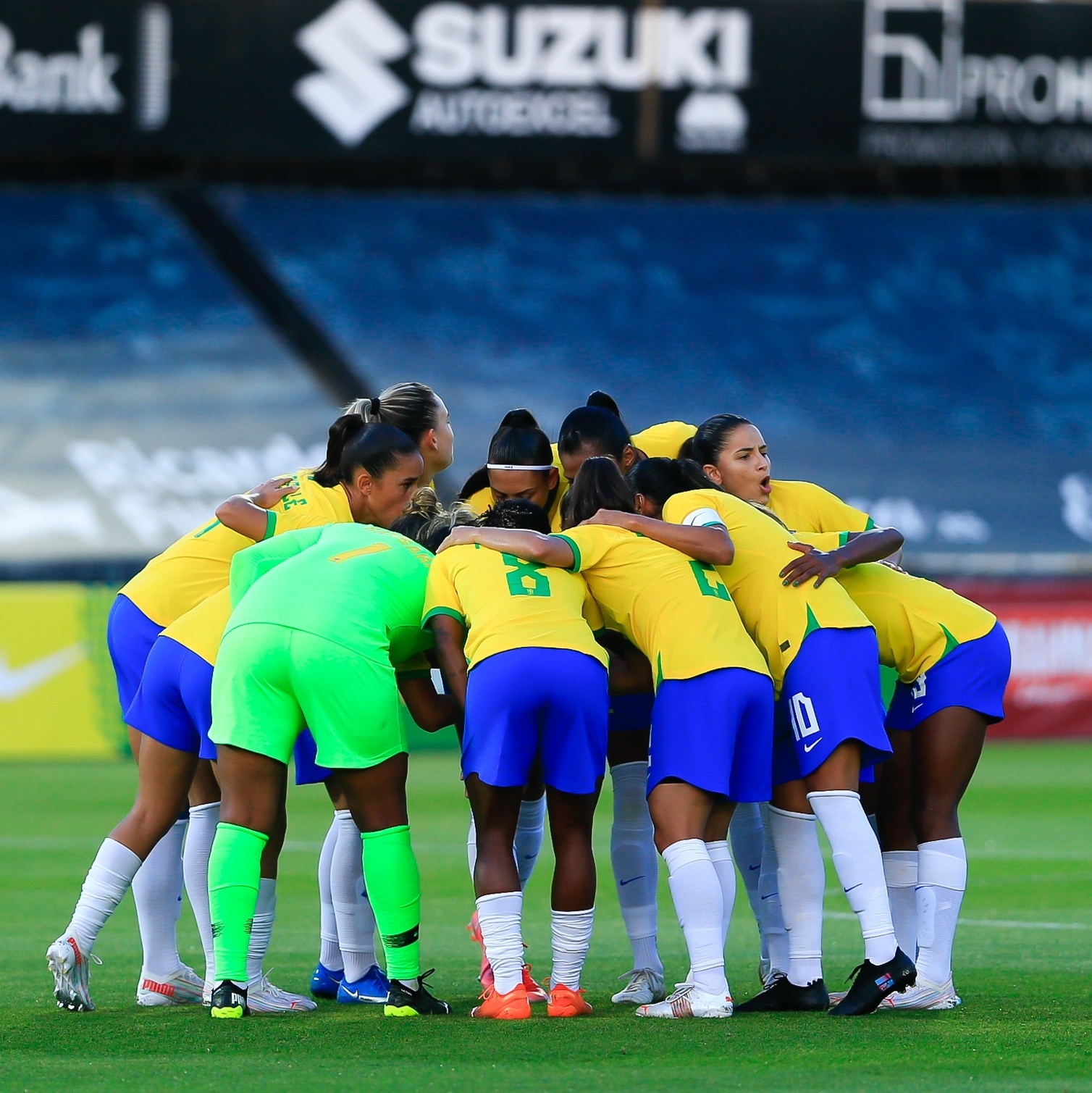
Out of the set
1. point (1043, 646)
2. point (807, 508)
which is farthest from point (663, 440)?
point (1043, 646)

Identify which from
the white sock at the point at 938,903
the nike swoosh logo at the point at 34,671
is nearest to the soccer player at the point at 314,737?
the white sock at the point at 938,903

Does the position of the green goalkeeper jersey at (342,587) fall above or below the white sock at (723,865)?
above

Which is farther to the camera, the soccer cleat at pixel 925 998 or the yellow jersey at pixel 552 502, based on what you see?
the yellow jersey at pixel 552 502

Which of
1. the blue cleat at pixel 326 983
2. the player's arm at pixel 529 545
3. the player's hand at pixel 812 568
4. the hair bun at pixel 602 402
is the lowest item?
the blue cleat at pixel 326 983

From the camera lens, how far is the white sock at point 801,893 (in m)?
5.51

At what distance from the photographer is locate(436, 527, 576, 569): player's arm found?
5.55 meters

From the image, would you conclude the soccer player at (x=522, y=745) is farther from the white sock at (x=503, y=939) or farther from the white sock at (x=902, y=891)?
the white sock at (x=902, y=891)

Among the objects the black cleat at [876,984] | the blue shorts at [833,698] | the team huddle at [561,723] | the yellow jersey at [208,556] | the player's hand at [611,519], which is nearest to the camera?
the black cleat at [876,984]

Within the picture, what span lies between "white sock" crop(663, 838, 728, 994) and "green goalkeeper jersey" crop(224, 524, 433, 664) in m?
1.15

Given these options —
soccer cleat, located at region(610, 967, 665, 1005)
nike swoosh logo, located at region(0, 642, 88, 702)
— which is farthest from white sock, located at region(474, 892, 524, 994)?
nike swoosh logo, located at region(0, 642, 88, 702)

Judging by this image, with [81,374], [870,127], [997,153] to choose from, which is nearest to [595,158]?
[870,127]

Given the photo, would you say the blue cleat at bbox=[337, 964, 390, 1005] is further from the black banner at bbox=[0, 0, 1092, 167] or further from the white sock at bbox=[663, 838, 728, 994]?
the black banner at bbox=[0, 0, 1092, 167]

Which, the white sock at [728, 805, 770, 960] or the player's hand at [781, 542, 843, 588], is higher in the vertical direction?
the player's hand at [781, 542, 843, 588]

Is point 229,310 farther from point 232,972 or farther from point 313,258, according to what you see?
point 232,972
